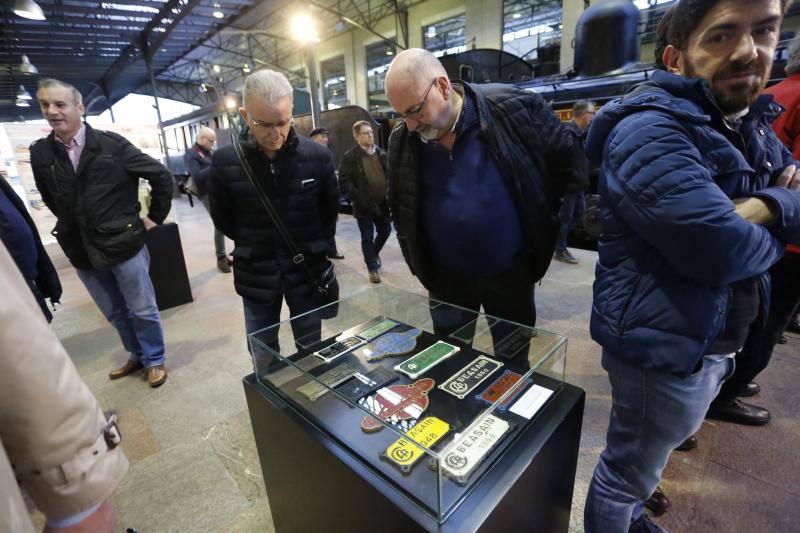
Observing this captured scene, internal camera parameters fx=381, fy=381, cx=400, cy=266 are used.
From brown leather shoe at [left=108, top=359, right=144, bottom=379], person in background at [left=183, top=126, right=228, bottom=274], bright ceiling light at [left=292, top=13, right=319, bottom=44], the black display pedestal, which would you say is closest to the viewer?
the black display pedestal

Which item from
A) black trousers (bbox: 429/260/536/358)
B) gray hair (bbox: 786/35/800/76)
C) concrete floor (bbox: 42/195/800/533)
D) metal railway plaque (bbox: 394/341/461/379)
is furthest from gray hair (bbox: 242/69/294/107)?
gray hair (bbox: 786/35/800/76)

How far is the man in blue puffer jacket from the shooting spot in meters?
0.76

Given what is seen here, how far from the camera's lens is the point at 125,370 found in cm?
248

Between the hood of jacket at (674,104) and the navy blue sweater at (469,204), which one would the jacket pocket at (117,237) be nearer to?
the navy blue sweater at (469,204)

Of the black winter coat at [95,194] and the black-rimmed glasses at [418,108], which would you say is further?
the black winter coat at [95,194]

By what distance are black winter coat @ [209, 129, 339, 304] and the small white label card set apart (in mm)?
1157

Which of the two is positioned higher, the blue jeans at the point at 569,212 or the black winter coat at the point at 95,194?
the black winter coat at the point at 95,194

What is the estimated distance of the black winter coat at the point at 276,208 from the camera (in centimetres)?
160

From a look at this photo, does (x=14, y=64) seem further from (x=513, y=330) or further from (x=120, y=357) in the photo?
(x=513, y=330)

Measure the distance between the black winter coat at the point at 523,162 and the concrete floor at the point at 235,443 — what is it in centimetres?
102

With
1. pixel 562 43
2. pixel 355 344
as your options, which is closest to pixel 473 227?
pixel 355 344

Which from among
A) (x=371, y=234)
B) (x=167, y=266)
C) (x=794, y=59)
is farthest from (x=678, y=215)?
(x=167, y=266)

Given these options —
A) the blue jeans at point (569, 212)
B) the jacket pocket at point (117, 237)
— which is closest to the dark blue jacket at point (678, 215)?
the jacket pocket at point (117, 237)

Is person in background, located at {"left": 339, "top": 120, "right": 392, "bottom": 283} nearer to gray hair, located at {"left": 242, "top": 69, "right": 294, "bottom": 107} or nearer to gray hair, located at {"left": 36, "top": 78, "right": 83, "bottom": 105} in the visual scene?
gray hair, located at {"left": 36, "top": 78, "right": 83, "bottom": 105}
